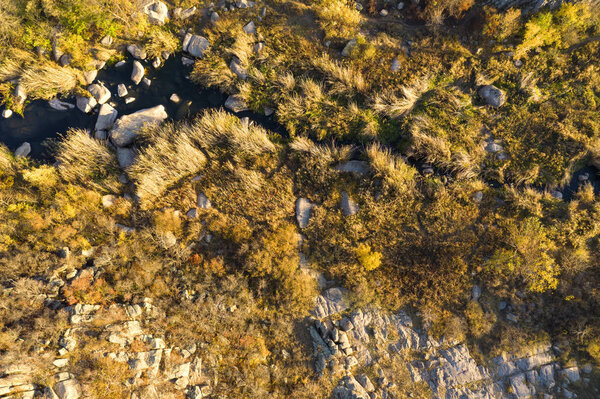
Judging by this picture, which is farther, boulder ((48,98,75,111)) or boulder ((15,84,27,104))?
boulder ((48,98,75,111))

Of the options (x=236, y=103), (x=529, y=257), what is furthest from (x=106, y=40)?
(x=529, y=257)

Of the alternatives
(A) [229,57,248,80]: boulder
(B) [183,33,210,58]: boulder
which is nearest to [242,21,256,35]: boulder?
(A) [229,57,248,80]: boulder

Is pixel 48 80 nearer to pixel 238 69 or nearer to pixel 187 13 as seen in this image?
pixel 187 13

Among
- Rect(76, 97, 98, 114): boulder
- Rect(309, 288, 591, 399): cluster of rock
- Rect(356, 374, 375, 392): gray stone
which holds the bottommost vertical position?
Rect(356, 374, 375, 392): gray stone

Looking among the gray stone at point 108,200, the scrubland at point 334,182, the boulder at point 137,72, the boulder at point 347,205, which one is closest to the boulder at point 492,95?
the scrubland at point 334,182

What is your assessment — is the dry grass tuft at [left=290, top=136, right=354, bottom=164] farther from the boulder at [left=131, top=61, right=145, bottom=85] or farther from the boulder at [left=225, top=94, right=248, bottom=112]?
the boulder at [left=131, top=61, right=145, bottom=85]

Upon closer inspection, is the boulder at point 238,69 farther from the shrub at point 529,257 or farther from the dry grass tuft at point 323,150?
the shrub at point 529,257

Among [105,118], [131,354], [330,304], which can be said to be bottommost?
[131,354]
